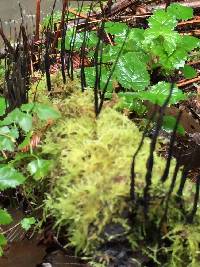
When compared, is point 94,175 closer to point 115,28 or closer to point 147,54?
point 147,54

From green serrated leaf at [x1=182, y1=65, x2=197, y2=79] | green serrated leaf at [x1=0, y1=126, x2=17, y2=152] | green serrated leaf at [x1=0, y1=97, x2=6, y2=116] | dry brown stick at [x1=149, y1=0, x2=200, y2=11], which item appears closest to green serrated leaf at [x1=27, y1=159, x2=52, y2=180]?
green serrated leaf at [x1=0, y1=126, x2=17, y2=152]

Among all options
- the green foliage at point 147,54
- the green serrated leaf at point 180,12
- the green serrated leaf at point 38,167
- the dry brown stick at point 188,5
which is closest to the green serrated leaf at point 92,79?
the green foliage at point 147,54

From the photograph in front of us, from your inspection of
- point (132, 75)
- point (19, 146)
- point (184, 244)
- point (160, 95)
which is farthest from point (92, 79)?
point (184, 244)

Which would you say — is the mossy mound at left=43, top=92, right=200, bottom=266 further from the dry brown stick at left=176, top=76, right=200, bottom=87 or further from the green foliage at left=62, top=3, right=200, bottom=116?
the dry brown stick at left=176, top=76, right=200, bottom=87

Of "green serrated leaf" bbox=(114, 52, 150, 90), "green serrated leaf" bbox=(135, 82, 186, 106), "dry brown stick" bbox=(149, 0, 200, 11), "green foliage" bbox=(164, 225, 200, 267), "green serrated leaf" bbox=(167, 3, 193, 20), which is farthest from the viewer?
"dry brown stick" bbox=(149, 0, 200, 11)

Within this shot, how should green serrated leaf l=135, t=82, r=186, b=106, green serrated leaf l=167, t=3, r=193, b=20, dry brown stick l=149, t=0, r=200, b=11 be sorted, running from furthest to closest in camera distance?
1. dry brown stick l=149, t=0, r=200, b=11
2. green serrated leaf l=167, t=3, r=193, b=20
3. green serrated leaf l=135, t=82, r=186, b=106

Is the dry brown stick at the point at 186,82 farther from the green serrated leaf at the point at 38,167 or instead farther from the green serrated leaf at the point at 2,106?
the green serrated leaf at the point at 38,167
